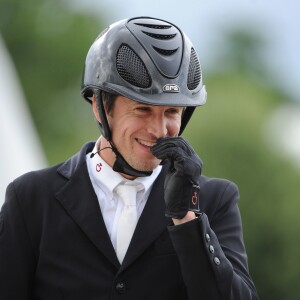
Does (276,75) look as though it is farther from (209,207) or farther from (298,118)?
(209,207)

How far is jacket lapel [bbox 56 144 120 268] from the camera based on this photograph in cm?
476

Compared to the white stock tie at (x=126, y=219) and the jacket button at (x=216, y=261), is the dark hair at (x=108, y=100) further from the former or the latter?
the jacket button at (x=216, y=261)

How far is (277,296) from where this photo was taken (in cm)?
2033

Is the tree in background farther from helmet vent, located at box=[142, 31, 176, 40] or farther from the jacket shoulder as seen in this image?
helmet vent, located at box=[142, 31, 176, 40]

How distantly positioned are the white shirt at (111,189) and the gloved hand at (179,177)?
333 millimetres

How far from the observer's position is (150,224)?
484 cm

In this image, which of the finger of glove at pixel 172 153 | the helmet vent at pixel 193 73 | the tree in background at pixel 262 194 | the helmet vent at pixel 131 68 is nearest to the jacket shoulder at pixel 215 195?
the finger of glove at pixel 172 153

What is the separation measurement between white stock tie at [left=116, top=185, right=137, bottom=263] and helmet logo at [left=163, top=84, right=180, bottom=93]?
Answer: 0.49m

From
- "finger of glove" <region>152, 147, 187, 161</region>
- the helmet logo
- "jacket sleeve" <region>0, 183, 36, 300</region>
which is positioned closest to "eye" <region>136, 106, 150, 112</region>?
the helmet logo

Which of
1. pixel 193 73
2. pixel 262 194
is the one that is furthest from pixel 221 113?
pixel 193 73

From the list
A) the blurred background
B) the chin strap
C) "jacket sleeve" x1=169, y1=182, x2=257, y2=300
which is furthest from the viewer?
the blurred background

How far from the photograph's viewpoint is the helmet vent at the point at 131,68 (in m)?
4.82

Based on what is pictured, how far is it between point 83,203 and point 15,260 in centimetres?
41

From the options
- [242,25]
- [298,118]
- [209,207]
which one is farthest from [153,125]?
[242,25]
